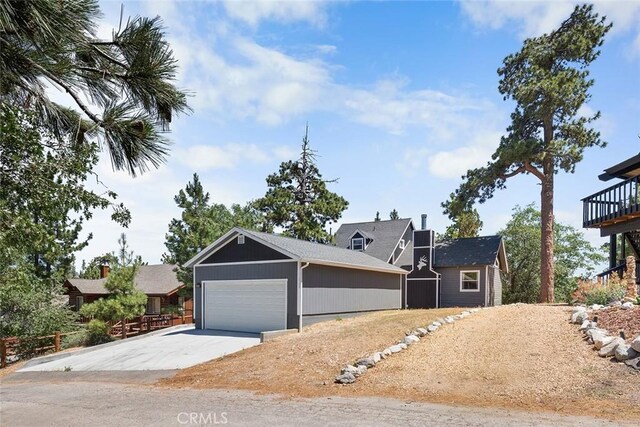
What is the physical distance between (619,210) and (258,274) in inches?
539

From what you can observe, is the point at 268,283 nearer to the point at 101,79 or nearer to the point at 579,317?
the point at 579,317

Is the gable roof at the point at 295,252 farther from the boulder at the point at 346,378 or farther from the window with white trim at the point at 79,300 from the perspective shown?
the window with white trim at the point at 79,300

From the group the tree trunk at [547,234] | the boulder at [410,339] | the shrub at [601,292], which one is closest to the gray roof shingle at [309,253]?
the boulder at [410,339]

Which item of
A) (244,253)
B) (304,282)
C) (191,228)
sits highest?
(191,228)

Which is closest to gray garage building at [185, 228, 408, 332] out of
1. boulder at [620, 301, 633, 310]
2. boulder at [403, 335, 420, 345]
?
boulder at [403, 335, 420, 345]

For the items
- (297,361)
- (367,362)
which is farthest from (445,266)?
(367,362)

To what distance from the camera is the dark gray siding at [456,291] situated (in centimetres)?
2452

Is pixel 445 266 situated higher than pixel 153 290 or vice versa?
pixel 445 266

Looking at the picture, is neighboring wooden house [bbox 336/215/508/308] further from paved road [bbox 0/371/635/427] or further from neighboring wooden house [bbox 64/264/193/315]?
paved road [bbox 0/371/635/427]

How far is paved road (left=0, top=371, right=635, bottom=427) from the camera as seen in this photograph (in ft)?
21.3

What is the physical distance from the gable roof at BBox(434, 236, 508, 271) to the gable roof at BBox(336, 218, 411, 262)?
2.59 m

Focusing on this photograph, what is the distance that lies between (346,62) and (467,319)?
8825 mm

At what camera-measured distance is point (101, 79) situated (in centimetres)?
398

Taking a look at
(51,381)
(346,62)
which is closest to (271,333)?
(51,381)
